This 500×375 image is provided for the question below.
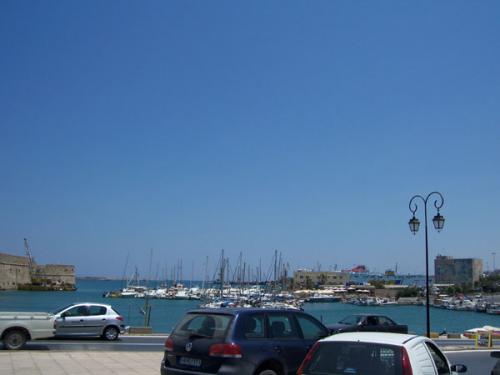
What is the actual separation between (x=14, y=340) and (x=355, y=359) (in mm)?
15110

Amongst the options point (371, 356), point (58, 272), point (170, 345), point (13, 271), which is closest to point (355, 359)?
point (371, 356)

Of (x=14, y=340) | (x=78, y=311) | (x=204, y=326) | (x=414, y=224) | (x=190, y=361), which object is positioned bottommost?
(x=14, y=340)

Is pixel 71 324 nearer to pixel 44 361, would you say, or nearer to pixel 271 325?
pixel 44 361

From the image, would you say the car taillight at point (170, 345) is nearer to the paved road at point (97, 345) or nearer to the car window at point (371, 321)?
the paved road at point (97, 345)

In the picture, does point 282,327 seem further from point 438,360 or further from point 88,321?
point 88,321

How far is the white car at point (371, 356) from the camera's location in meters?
7.53

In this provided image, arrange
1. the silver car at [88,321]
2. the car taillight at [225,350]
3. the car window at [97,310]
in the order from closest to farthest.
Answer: the car taillight at [225,350]
the silver car at [88,321]
the car window at [97,310]

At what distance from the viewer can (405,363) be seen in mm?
7477

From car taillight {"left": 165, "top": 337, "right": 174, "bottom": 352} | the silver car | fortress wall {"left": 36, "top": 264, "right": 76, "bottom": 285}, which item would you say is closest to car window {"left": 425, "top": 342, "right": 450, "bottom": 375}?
car taillight {"left": 165, "top": 337, "right": 174, "bottom": 352}

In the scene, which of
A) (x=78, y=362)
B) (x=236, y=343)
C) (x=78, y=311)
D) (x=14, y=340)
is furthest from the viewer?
(x=78, y=311)

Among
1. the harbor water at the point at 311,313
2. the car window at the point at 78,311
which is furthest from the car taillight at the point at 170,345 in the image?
the harbor water at the point at 311,313

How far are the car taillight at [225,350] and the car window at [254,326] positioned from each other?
18.1 inches

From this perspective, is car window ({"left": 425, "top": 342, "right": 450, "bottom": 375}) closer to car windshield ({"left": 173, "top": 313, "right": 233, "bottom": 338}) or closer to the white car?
the white car

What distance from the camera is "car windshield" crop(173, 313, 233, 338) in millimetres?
10781
